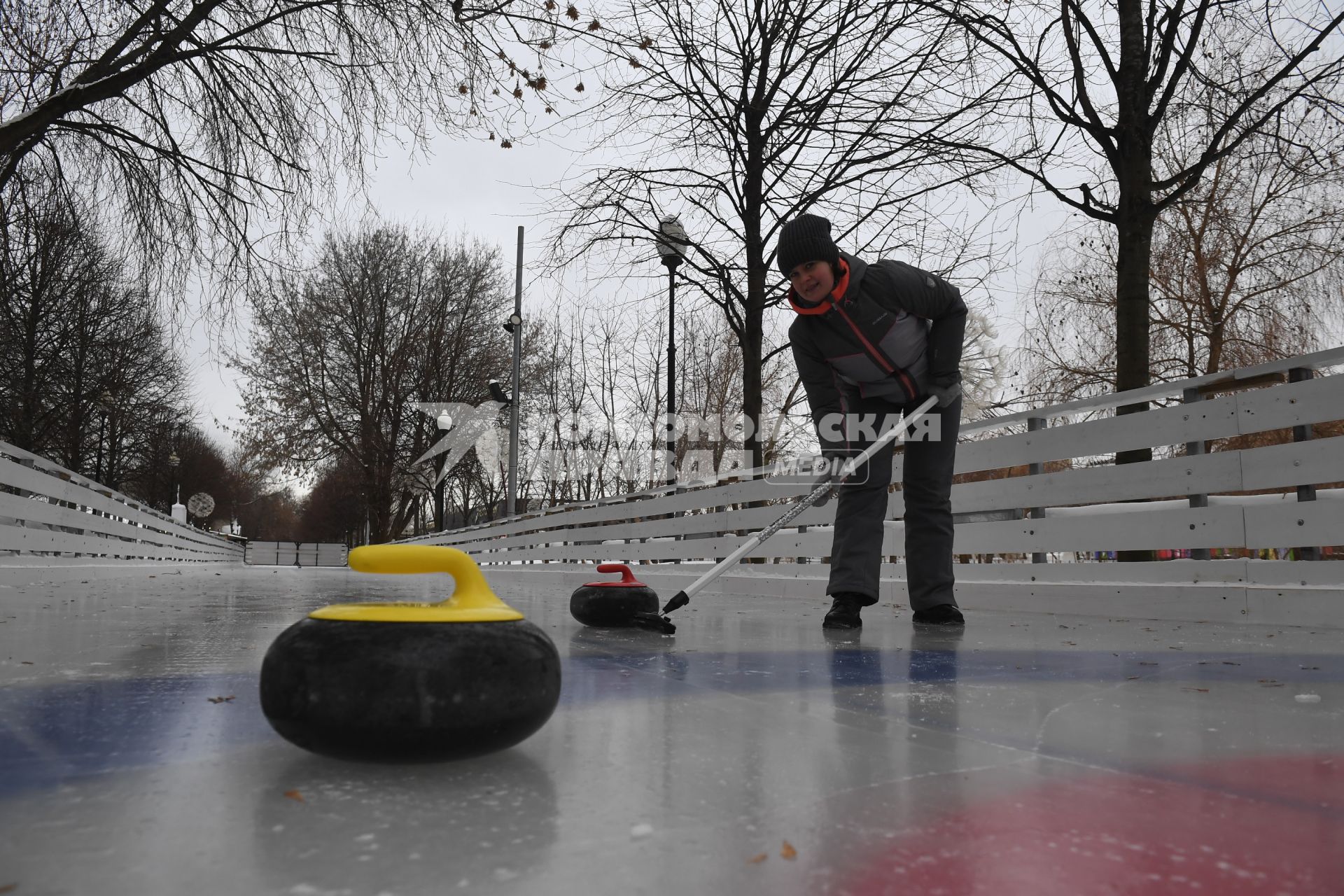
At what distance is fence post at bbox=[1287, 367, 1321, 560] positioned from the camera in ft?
14.6

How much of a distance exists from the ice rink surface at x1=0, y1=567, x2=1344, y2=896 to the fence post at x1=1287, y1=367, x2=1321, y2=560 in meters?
2.11

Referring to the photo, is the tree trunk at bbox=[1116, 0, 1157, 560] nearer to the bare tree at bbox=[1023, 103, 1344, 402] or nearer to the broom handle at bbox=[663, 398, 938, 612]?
the broom handle at bbox=[663, 398, 938, 612]

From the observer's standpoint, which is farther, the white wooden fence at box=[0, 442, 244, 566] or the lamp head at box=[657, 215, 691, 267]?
the lamp head at box=[657, 215, 691, 267]

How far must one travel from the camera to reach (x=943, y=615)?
4586mm

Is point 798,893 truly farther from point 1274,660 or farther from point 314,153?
point 314,153

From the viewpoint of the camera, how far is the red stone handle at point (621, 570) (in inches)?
164

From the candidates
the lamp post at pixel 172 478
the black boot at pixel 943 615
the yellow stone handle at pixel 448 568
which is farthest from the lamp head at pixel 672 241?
the lamp post at pixel 172 478

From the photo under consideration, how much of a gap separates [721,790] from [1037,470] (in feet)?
18.8

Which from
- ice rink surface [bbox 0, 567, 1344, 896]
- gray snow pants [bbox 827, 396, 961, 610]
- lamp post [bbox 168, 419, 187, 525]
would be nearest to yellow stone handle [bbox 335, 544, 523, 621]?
ice rink surface [bbox 0, 567, 1344, 896]

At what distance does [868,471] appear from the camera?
4.52 m

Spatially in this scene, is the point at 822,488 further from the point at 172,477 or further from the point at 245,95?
the point at 172,477

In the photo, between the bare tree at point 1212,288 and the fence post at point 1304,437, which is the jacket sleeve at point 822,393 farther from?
the bare tree at point 1212,288

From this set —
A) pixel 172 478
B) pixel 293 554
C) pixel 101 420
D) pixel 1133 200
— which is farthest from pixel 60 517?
pixel 293 554

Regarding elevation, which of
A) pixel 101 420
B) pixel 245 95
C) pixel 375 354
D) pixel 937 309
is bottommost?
pixel 937 309
